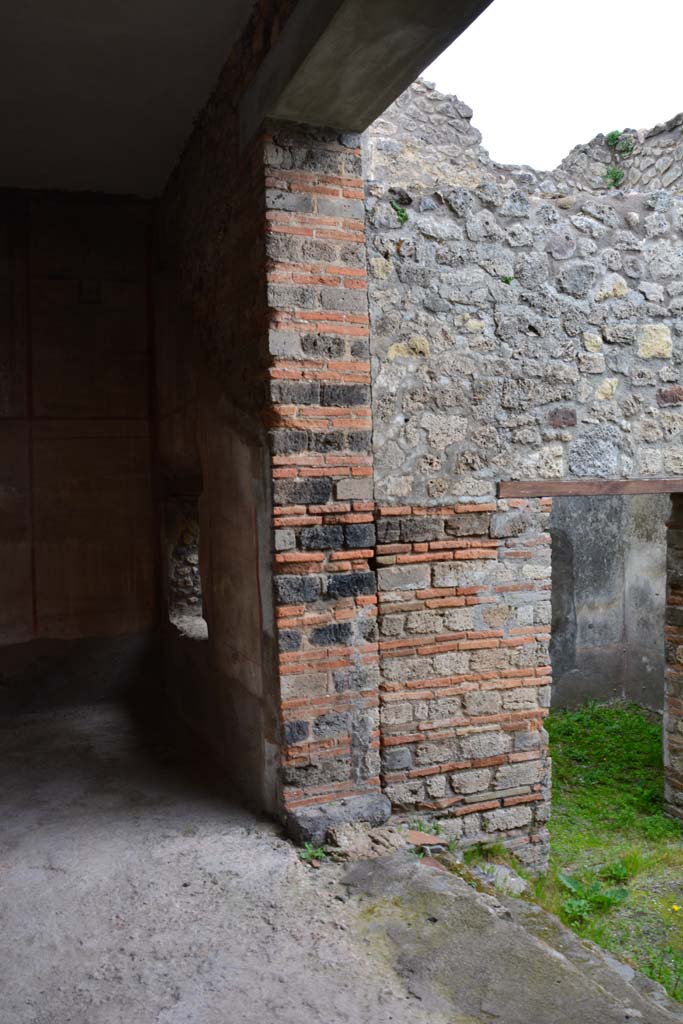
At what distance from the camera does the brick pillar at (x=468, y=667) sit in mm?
3998

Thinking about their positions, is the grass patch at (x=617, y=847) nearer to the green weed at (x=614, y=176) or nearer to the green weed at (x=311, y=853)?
the green weed at (x=311, y=853)

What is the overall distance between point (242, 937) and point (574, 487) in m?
2.64

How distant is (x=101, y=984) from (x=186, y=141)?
4.42 metres

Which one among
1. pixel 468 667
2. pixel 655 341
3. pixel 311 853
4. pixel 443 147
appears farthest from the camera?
pixel 443 147

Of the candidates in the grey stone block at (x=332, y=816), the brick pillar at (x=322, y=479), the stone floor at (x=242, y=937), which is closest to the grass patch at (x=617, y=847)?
the grey stone block at (x=332, y=816)

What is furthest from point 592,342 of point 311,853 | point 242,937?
point 242,937

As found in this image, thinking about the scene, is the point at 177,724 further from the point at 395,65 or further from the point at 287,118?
the point at 395,65

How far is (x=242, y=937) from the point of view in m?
2.96

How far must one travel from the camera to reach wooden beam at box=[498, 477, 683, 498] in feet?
13.8

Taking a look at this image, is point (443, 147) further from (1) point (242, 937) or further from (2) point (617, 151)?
(1) point (242, 937)

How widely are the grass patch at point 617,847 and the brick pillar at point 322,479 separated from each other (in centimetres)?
126

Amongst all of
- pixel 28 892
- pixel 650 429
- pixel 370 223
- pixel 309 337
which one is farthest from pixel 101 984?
pixel 650 429

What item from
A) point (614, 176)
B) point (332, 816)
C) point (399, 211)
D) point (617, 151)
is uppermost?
point (617, 151)

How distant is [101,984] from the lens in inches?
106
